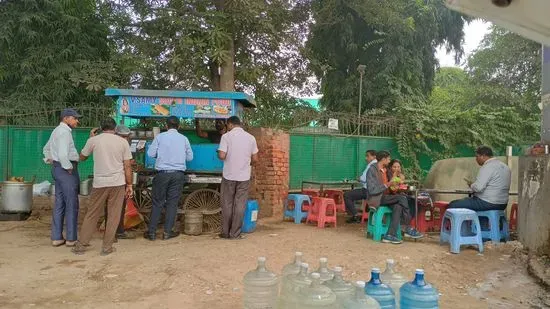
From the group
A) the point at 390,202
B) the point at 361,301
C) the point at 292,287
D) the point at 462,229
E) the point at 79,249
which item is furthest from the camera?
the point at 390,202

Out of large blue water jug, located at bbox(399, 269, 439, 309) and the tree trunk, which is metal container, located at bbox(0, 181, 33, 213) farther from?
large blue water jug, located at bbox(399, 269, 439, 309)

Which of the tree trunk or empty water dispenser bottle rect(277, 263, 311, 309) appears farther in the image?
the tree trunk

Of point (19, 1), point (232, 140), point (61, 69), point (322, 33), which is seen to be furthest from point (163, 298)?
point (322, 33)

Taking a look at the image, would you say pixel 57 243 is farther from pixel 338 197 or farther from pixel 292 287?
pixel 338 197

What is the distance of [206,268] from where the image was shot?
532 cm

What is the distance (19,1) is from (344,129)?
807 centimetres

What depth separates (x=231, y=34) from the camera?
10289mm

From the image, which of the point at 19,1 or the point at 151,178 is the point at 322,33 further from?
the point at 151,178

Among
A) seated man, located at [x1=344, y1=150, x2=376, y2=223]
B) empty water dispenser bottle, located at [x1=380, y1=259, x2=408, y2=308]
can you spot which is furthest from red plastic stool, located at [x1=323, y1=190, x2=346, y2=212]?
empty water dispenser bottle, located at [x1=380, y1=259, x2=408, y2=308]

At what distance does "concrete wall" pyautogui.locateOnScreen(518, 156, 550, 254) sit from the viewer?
581 centimetres

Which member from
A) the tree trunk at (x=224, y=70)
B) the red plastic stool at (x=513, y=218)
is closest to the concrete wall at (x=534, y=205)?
the red plastic stool at (x=513, y=218)

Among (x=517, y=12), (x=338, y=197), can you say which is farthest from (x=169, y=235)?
(x=517, y=12)

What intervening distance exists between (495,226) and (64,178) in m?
5.81

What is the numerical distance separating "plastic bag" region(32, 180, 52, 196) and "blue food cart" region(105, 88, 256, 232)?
9.32ft
